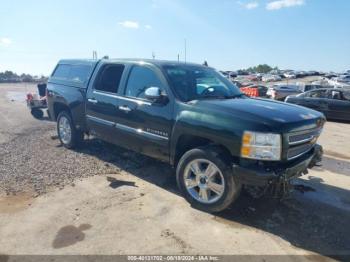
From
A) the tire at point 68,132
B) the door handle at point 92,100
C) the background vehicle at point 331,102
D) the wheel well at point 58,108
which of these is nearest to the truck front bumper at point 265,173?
the door handle at point 92,100

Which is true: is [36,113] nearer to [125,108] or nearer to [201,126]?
[125,108]

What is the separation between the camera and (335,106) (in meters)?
12.9

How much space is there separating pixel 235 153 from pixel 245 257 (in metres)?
1.15

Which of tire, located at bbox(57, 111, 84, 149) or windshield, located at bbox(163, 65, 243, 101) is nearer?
windshield, located at bbox(163, 65, 243, 101)

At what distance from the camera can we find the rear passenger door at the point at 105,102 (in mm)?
5641

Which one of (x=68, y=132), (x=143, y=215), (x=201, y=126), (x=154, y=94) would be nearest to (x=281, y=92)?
(x=68, y=132)

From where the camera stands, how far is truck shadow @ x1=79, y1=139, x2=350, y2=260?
3.65 meters

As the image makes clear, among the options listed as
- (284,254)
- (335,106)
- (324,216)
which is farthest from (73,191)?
(335,106)

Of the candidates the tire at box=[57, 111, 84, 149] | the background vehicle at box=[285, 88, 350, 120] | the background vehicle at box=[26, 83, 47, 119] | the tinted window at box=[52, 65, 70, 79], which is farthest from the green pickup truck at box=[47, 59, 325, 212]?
the background vehicle at box=[285, 88, 350, 120]

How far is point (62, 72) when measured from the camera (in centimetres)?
738

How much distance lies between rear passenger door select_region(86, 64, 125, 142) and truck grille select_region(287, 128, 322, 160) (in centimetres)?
278

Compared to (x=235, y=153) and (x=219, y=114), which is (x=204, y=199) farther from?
(x=219, y=114)

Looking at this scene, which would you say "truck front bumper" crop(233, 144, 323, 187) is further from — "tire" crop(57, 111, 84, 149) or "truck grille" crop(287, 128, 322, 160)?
"tire" crop(57, 111, 84, 149)

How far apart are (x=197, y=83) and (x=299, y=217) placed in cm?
233
